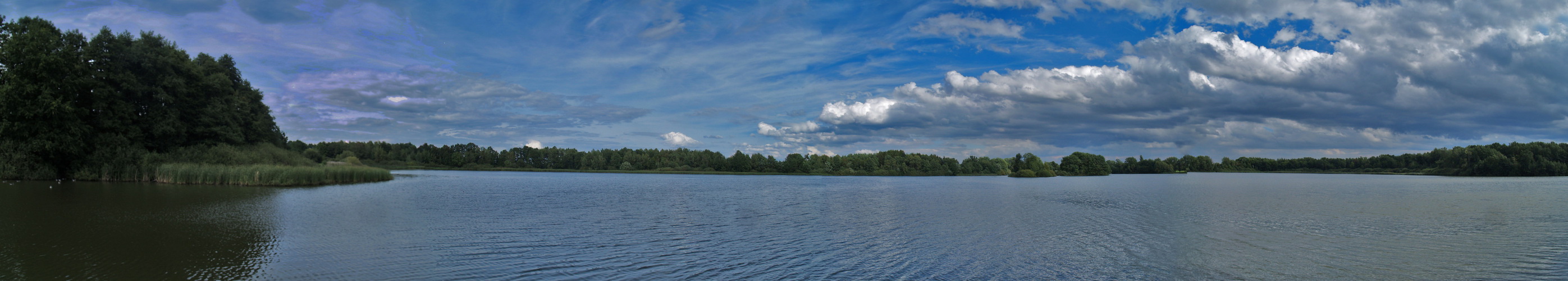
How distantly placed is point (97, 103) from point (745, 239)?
1729 inches

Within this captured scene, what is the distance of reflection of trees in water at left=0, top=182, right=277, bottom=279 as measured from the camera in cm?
862

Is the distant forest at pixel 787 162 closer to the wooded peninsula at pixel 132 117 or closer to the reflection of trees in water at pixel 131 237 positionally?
the wooded peninsula at pixel 132 117

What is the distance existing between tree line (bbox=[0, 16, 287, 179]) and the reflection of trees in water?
1609 cm

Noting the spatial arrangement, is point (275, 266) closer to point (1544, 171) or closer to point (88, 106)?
point (88, 106)

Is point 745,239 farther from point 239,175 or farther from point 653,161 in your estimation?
point 653,161

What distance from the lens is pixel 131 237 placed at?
38.8ft

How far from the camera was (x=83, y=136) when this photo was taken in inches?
1363

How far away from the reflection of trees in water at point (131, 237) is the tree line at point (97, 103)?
1609 cm

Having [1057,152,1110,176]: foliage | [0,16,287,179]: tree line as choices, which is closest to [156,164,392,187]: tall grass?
[0,16,287,179]: tree line

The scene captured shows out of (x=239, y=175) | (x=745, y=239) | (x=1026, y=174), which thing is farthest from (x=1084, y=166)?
(x=239, y=175)

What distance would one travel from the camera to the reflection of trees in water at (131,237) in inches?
339

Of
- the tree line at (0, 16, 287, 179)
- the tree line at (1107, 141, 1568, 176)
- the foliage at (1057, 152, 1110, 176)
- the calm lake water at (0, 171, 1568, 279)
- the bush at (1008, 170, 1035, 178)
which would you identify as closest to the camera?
the calm lake water at (0, 171, 1568, 279)

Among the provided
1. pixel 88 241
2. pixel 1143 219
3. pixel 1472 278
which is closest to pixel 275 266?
pixel 88 241

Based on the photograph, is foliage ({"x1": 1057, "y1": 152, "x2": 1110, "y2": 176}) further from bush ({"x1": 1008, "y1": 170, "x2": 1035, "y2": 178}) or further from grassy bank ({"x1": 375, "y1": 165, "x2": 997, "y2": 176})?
bush ({"x1": 1008, "y1": 170, "x2": 1035, "y2": 178})
